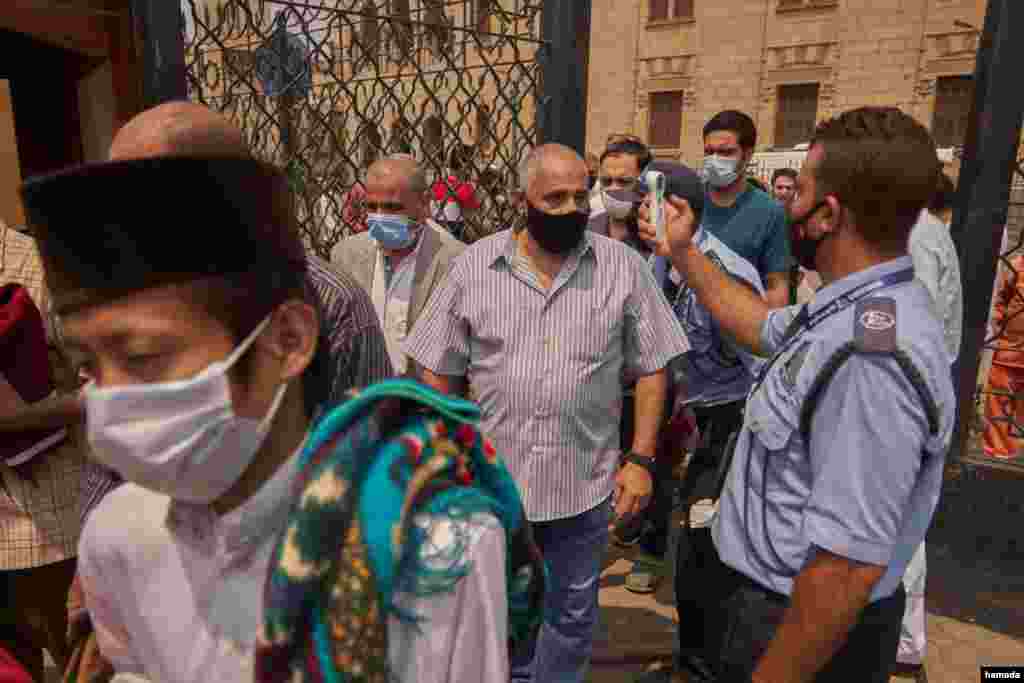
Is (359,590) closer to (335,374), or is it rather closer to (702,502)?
(335,374)

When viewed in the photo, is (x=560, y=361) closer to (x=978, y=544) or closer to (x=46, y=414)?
(x=46, y=414)

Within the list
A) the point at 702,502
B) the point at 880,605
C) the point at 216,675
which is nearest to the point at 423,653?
the point at 216,675

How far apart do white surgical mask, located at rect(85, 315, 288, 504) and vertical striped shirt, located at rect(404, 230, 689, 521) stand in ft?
5.01

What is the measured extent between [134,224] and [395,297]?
2409 millimetres

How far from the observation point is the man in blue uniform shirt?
1444 millimetres

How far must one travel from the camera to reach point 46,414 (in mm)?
2039

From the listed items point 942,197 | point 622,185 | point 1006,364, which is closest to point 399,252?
point 622,185

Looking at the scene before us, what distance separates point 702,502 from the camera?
9.56 feet

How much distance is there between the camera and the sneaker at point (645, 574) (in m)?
3.77

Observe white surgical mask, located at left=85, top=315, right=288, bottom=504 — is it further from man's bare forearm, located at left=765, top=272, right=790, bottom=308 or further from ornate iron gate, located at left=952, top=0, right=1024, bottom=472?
ornate iron gate, located at left=952, top=0, right=1024, bottom=472

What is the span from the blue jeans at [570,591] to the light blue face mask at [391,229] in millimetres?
1391

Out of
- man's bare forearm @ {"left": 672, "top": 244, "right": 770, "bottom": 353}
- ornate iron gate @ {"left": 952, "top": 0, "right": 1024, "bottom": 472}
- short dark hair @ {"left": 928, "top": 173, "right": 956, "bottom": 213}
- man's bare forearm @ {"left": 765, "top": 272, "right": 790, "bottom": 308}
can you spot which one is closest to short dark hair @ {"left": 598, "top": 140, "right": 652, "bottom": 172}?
man's bare forearm @ {"left": 765, "top": 272, "right": 790, "bottom": 308}

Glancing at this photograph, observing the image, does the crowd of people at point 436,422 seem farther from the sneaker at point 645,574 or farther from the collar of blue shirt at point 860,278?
the sneaker at point 645,574

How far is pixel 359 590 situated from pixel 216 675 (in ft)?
0.97
